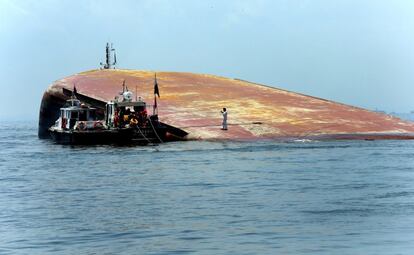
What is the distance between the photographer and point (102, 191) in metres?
36.9

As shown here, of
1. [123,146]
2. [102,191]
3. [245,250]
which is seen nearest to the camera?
[245,250]

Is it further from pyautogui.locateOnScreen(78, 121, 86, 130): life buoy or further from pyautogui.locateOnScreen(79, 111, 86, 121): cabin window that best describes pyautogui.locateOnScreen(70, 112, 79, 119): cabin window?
pyautogui.locateOnScreen(78, 121, 86, 130): life buoy

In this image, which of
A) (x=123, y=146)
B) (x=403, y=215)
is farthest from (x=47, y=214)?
(x=123, y=146)

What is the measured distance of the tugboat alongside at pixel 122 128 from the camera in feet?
212

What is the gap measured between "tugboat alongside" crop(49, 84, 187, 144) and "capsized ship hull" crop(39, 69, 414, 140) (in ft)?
8.30

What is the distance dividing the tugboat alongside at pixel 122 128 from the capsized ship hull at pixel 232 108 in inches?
99.6

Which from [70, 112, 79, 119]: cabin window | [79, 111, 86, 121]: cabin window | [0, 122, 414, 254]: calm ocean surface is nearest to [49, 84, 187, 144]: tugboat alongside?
[70, 112, 79, 119]: cabin window

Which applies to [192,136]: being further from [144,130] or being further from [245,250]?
[245,250]

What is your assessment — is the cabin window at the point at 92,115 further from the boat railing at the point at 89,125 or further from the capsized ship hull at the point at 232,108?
the boat railing at the point at 89,125

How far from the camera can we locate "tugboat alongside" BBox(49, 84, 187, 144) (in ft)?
212

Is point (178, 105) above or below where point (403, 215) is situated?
above

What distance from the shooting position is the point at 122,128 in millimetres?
65250

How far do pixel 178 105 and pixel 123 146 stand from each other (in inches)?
493

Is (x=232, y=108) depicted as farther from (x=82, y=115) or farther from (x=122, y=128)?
(x=122, y=128)
